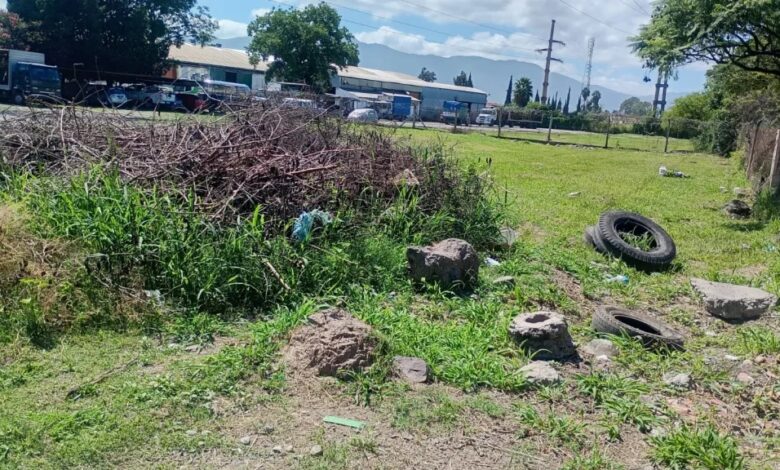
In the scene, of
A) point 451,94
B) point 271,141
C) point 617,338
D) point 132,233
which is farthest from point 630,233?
point 451,94

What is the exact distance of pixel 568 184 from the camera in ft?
45.2

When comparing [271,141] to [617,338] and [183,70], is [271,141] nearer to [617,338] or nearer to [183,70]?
[617,338]

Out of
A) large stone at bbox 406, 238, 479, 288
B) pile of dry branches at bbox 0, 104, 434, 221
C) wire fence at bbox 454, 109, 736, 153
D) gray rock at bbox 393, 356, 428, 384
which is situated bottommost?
gray rock at bbox 393, 356, 428, 384

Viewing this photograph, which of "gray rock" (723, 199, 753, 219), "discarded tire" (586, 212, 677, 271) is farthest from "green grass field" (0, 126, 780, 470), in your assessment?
"gray rock" (723, 199, 753, 219)

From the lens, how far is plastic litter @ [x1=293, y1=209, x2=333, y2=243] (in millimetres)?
5750

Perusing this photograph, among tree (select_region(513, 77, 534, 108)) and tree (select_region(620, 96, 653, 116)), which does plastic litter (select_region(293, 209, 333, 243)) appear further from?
tree (select_region(513, 77, 534, 108))

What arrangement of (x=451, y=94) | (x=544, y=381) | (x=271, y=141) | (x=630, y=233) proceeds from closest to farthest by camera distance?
(x=544, y=381), (x=271, y=141), (x=630, y=233), (x=451, y=94)

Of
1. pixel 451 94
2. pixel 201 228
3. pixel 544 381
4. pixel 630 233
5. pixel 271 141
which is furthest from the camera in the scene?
pixel 451 94

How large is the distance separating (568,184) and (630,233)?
232 inches

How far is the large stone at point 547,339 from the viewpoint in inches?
175

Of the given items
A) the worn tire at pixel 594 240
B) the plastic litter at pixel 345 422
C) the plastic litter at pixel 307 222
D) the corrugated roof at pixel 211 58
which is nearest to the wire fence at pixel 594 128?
the corrugated roof at pixel 211 58

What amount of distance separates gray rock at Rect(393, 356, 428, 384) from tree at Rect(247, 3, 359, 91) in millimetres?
47364

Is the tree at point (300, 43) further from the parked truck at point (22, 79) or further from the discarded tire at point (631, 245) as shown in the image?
the discarded tire at point (631, 245)

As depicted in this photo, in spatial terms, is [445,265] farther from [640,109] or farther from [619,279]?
[640,109]
